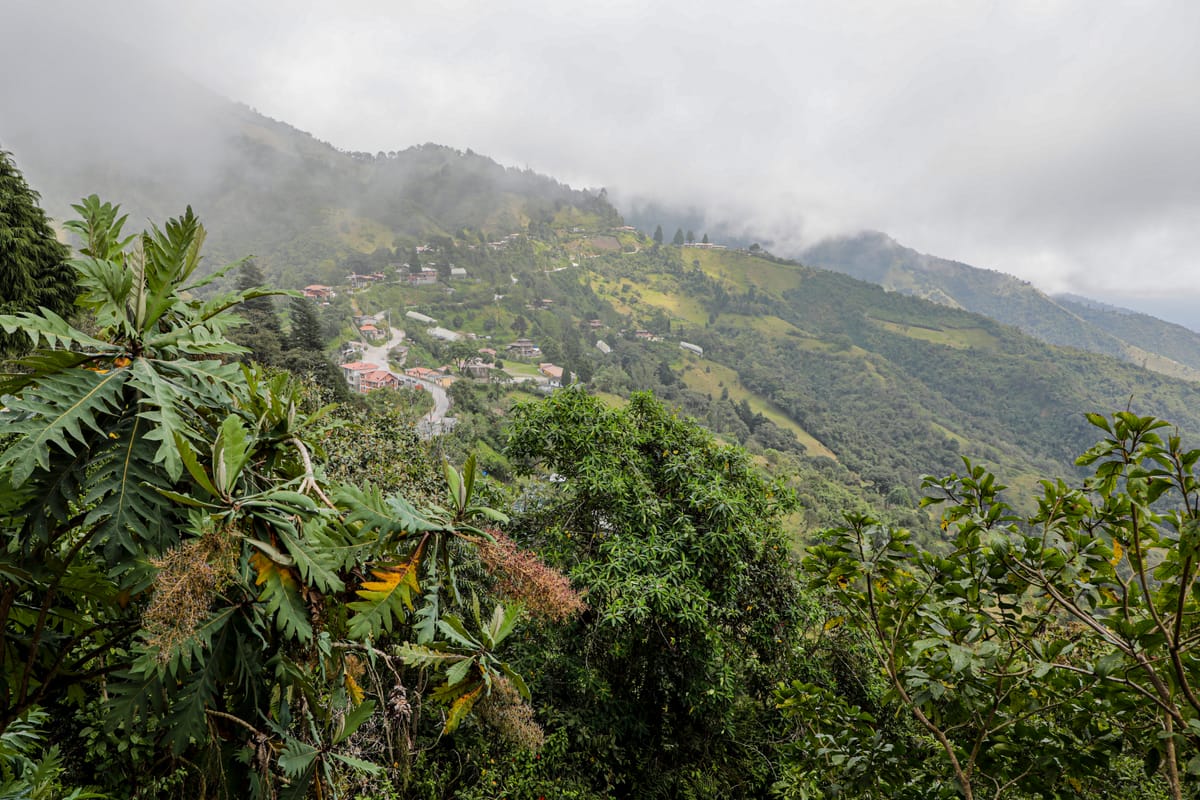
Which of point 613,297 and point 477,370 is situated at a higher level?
point 613,297

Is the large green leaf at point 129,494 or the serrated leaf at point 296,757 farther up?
the large green leaf at point 129,494

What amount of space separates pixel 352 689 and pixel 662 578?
11.2 feet

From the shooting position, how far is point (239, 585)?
1360mm

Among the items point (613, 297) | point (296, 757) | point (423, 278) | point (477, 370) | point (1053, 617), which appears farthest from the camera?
point (613, 297)

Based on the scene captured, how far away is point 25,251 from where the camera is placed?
38.4 feet

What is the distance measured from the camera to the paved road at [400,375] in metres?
42.1

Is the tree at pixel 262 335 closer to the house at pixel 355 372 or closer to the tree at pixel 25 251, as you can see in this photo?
the tree at pixel 25 251

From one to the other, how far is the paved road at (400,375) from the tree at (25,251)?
74.6ft

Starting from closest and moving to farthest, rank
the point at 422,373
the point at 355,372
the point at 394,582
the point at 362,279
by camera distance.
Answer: the point at 394,582, the point at 355,372, the point at 422,373, the point at 362,279

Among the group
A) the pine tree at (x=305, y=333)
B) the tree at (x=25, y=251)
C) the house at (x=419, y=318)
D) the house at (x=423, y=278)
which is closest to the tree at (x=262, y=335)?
the pine tree at (x=305, y=333)

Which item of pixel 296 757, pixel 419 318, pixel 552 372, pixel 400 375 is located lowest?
pixel 400 375

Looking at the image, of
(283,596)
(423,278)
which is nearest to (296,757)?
(283,596)

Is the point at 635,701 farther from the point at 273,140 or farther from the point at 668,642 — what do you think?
the point at 273,140

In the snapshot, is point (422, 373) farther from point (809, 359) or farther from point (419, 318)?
point (809, 359)
